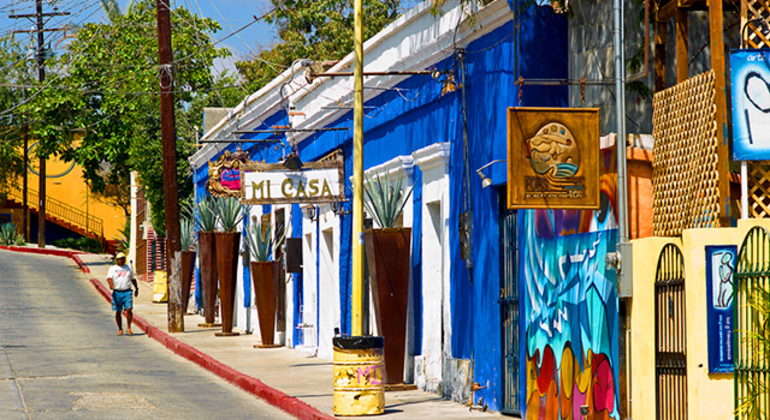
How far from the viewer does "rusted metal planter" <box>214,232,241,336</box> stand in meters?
23.6

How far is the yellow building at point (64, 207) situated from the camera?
62375mm

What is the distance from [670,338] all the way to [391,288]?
6127mm

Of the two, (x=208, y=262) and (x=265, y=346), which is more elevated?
(x=208, y=262)

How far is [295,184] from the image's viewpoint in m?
16.3

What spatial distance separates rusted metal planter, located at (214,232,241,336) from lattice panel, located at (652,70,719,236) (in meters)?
15.5

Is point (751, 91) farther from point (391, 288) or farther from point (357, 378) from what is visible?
point (391, 288)

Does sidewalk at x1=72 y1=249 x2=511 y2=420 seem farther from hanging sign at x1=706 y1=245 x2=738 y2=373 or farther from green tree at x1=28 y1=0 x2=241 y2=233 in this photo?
green tree at x1=28 y1=0 x2=241 y2=233

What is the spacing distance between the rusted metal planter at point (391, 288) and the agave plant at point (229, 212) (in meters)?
11.1

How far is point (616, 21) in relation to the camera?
9250 mm

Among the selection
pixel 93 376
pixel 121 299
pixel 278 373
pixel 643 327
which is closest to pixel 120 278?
pixel 121 299

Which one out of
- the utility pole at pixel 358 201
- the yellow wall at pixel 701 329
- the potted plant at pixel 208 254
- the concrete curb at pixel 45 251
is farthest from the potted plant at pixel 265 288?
the concrete curb at pixel 45 251

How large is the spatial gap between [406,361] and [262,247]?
8.05 m

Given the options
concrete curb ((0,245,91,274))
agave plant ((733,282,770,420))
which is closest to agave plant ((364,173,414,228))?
agave plant ((733,282,770,420))

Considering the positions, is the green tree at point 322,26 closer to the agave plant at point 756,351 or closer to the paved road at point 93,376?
the paved road at point 93,376
